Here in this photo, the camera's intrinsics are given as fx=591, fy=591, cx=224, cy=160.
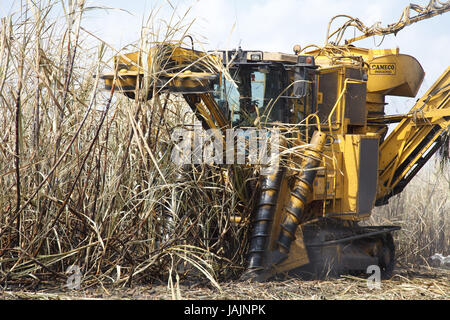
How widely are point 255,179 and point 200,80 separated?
52.2 inches

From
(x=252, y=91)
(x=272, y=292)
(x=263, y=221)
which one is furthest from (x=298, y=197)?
(x=252, y=91)

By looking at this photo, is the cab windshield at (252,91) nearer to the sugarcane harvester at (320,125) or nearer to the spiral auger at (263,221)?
the sugarcane harvester at (320,125)

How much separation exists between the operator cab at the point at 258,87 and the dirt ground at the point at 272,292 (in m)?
1.83

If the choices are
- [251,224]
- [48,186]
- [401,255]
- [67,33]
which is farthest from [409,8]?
[48,186]

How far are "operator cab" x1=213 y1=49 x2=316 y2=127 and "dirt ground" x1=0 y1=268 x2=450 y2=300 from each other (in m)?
1.83

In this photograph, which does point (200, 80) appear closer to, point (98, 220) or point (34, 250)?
point (98, 220)

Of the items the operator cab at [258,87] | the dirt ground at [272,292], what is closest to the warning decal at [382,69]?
the operator cab at [258,87]

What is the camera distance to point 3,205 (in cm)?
454

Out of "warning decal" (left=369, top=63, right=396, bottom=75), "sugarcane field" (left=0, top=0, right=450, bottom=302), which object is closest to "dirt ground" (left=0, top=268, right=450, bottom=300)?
"sugarcane field" (left=0, top=0, right=450, bottom=302)

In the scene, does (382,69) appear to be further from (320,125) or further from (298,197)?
(298,197)

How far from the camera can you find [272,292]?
17.0 ft

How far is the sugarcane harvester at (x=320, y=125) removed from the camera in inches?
220

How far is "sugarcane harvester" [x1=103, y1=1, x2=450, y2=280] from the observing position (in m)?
5.59

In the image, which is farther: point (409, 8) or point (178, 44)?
point (409, 8)
